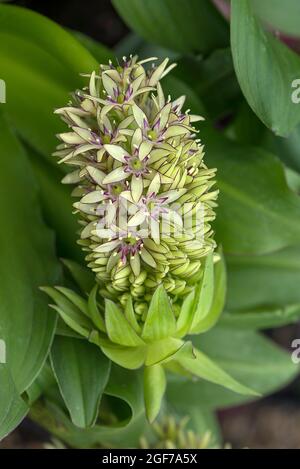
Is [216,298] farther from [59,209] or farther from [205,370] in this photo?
[59,209]

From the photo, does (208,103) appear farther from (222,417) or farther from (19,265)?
(222,417)

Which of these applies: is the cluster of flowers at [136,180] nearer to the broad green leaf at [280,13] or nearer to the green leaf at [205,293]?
the green leaf at [205,293]

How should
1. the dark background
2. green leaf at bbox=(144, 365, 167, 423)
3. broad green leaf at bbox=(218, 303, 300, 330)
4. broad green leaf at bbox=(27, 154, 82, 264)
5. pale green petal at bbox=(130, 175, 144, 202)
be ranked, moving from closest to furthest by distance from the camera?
pale green petal at bbox=(130, 175, 144, 202), green leaf at bbox=(144, 365, 167, 423), broad green leaf at bbox=(27, 154, 82, 264), broad green leaf at bbox=(218, 303, 300, 330), the dark background

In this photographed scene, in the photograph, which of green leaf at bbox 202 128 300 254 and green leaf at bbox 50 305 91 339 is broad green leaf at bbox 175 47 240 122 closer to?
green leaf at bbox 202 128 300 254

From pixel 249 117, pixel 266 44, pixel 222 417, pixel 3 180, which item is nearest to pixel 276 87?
pixel 266 44

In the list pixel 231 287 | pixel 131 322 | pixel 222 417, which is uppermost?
pixel 131 322

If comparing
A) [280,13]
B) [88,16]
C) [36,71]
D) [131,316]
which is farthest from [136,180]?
[88,16]

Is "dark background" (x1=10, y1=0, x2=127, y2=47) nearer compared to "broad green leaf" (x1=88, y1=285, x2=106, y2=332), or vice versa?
"broad green leaf" (x1=88, y1=285, x2=106, y2=332)

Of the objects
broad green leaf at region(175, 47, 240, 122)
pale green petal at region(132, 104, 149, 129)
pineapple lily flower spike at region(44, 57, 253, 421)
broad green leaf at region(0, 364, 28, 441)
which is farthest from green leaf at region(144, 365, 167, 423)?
broad green leaf at region(175, 47, 240, 122)
